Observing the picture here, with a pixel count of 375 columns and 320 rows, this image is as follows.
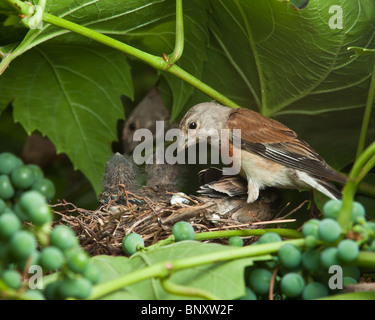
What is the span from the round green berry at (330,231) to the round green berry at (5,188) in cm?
64

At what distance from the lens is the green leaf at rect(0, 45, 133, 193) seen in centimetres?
214

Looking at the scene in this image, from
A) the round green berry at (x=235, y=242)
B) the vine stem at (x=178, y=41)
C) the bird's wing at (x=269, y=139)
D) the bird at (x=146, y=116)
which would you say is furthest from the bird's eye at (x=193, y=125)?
the round green berry at (x=235, y=242)

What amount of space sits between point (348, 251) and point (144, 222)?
1.00 m

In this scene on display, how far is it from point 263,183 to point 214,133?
13.1 inches

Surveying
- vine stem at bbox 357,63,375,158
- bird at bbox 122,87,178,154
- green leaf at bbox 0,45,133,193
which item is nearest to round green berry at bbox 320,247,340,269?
vine stem at bbox 357,63,375,158

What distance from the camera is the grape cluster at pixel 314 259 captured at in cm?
99

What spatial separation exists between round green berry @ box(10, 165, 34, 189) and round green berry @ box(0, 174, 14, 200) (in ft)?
0.04

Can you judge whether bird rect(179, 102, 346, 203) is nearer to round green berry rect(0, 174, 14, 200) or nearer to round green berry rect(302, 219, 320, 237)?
round green berry rect(302, 219, 320, 237)

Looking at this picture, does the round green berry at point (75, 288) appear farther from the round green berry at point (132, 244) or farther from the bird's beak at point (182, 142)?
the bird's beak at point (182, 142)

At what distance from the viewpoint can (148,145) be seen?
277 cm

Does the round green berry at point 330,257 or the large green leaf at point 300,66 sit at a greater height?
the large green leaf at point 300,66

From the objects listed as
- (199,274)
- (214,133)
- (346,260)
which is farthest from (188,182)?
(346,260)

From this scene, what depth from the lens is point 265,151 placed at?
6.70 ft

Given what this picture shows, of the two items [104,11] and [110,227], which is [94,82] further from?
[110,227]
